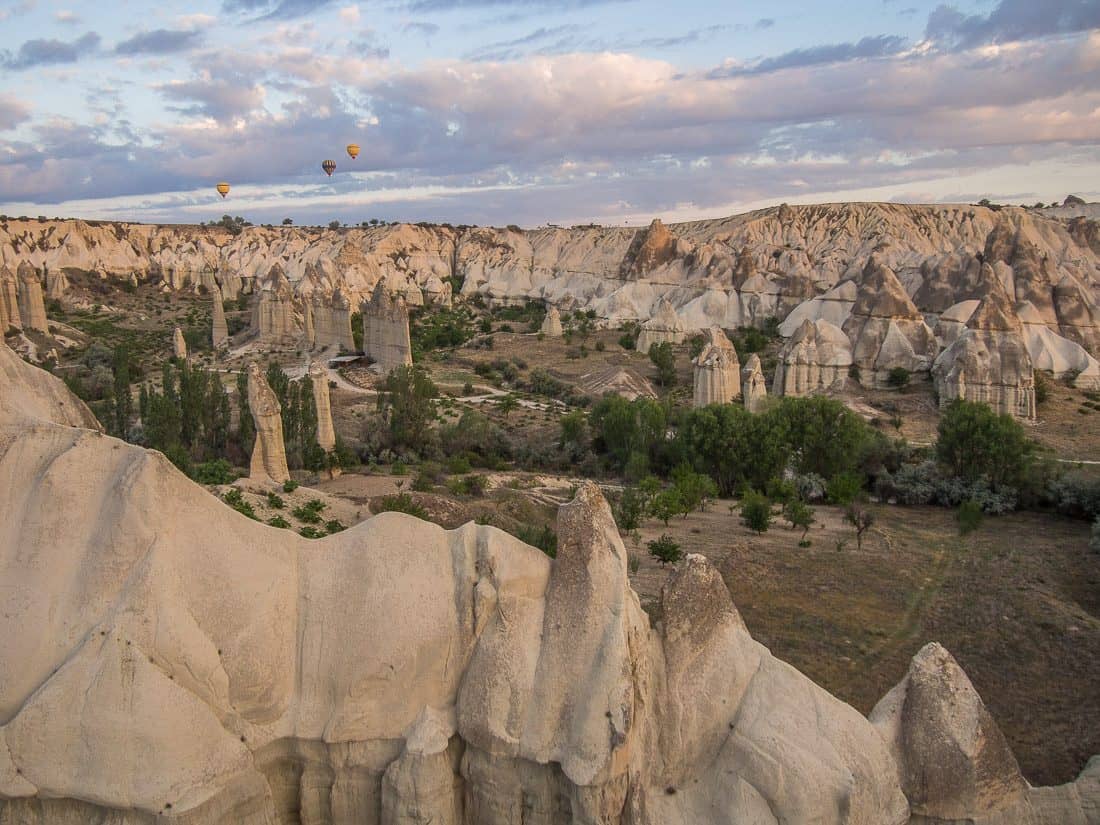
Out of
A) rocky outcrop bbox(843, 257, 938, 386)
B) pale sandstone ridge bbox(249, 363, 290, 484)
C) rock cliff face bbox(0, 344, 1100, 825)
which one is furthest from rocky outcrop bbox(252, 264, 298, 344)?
rock cliff face bbox(0, 344, 1100, 825)

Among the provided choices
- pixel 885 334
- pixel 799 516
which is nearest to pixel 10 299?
pixel 885 334

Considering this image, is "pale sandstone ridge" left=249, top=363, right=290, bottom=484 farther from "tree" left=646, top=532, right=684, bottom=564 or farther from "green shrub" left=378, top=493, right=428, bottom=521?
"tree" left=646, top=532, right=684, bottom=564

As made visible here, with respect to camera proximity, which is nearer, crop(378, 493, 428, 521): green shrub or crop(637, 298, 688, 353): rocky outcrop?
crop(378, 493, 428, 521): green shrub

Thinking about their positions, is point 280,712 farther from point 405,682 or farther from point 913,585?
point 913,585

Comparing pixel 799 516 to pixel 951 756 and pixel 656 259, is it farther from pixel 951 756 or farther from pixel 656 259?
pixel 656 259

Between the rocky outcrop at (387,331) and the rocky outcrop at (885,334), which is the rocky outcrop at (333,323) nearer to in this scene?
the rocky outcrop at (387,331)

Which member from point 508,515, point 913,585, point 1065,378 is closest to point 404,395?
point 508,515
